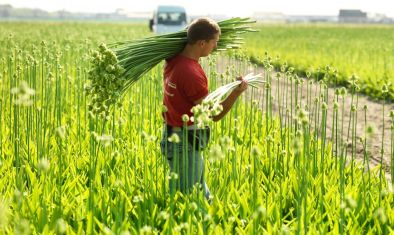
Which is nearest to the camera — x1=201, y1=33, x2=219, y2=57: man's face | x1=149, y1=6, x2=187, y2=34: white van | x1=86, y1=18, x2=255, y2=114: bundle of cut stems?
x1=86, y1=18, x2=255, y2=114: bundle of cut stems

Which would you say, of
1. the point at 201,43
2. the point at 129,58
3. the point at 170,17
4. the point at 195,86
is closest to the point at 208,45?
A: the point at 201,43

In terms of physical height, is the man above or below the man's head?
below

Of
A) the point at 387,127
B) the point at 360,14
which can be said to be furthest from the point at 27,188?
the point at 360,14

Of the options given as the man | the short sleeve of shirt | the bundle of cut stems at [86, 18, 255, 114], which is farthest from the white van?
the short sleeve of shirt

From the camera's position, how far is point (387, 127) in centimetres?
841

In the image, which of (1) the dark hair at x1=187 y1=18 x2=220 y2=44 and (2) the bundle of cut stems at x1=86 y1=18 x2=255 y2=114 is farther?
(1) the dark hair at x1=187 y1=18 x2=220 y2=44

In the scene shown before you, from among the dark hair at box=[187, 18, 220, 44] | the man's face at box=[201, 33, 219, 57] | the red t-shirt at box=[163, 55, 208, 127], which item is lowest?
the red t-shirt at box=[163, 55, 208, 127]

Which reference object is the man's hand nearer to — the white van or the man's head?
the man's head

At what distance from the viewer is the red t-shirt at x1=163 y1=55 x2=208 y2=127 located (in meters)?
3.84

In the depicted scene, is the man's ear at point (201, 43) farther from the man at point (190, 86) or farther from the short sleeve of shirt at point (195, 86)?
the short sleeve of shirt at point (195, 86)

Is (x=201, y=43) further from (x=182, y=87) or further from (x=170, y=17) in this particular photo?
(x=170, y=17)

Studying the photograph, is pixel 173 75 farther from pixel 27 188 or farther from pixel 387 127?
pixel 387 127

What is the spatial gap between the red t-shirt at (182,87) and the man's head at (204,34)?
0.38ft

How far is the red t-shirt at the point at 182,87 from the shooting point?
3.84m
